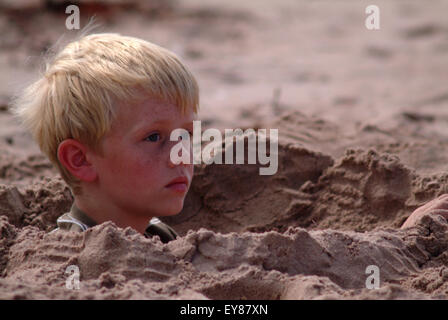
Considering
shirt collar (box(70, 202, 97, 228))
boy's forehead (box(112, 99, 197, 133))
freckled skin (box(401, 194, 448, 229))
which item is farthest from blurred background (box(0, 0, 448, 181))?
boy's forehead (box(112, 99, 197, 133))

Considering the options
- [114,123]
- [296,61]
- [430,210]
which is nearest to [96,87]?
[114,123]

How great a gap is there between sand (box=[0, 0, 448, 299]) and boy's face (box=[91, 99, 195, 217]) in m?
0.32

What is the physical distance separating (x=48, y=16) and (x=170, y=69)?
5.74 metres

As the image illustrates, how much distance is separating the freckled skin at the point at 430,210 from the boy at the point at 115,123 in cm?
82

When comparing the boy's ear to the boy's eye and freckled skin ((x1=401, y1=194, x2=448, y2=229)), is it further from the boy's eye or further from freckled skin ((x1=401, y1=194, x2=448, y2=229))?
freckled skin ((x1=401, y1=194, x2=448, y2=229))

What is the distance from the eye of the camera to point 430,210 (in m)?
2.51

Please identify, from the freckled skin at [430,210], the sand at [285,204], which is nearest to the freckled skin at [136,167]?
the sand at [285,204]

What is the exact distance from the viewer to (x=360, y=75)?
641cm

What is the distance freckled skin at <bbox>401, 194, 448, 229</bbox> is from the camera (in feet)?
8.04

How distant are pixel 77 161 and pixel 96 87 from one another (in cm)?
28

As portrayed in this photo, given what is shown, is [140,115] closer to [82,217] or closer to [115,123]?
[115,123]

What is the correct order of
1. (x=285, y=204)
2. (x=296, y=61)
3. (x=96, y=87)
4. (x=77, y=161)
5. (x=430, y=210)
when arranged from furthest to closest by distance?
(x=296, y=61)
(x=285, y=204)
(x=430, y=210)
(x=77, y=161)
(x=96, y=87)

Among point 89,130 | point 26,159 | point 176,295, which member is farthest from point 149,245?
point 26,159
